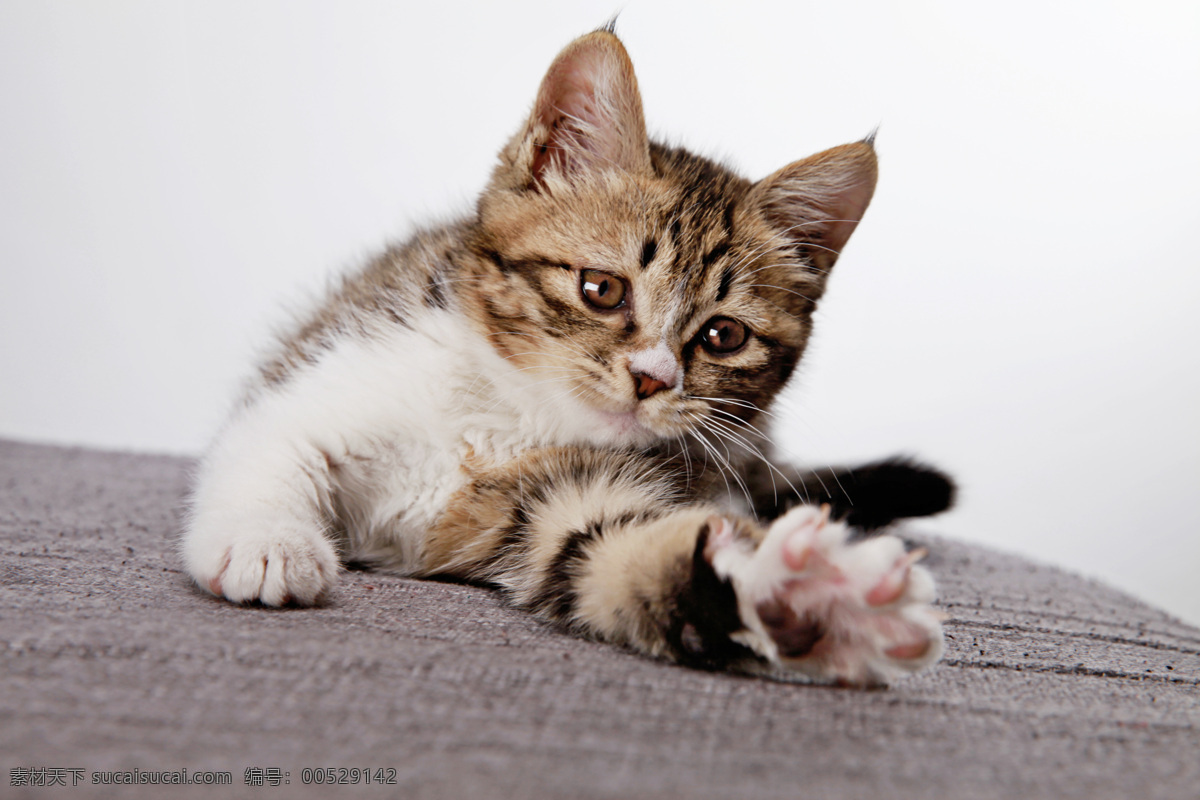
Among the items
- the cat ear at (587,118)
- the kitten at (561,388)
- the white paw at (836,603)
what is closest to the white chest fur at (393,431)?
the kitten at (561,388)

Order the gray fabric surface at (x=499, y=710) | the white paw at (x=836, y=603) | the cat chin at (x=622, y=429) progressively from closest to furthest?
the gray fabric surface at (x=499, y=710) → the white paw at (x=836, y=603) → the cat chin at (x=622, y=429)

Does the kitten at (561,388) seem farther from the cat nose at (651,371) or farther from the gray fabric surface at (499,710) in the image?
the gray fabric surface at (499,710)

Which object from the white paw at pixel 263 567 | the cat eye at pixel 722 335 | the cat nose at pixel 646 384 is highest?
the cat eye at pixel 722 335

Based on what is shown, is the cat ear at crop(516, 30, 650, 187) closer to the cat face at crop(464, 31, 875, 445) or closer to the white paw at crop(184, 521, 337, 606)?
the cat face at crop(464, 31, 875, 445)

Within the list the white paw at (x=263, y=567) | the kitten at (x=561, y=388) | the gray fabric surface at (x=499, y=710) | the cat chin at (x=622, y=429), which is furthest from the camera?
the cat chin at (x=622, y=429)

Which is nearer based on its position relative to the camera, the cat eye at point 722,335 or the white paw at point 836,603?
the white paw at point 836,603

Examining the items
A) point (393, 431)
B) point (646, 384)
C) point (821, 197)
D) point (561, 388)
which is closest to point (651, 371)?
point (646, 384)

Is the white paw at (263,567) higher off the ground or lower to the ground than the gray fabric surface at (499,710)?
lower
